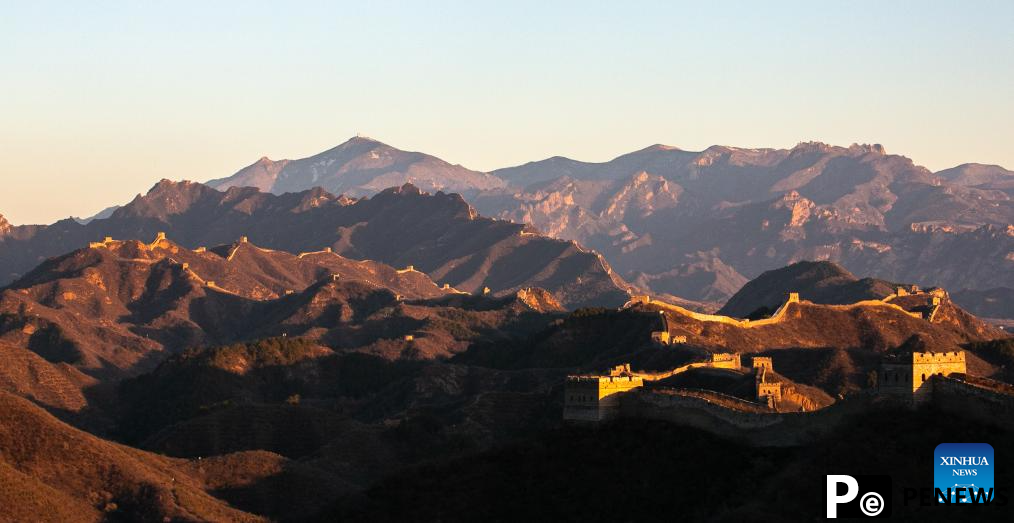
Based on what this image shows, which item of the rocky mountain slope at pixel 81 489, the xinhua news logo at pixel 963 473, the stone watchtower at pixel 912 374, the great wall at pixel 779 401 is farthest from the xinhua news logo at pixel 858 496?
the rocky mountain slope at pixel 81 489

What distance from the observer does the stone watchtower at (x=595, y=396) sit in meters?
145

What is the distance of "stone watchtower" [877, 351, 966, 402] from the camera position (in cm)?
12675

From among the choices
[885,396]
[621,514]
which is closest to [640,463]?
[621,514]

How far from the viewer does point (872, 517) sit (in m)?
114

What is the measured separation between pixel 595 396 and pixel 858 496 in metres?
30.0

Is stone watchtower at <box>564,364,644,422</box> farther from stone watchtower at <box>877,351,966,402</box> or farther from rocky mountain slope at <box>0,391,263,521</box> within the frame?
rocky mountain slope at <box>0,391,263,521</box>

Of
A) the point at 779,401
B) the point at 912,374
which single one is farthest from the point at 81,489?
the point at 912,374

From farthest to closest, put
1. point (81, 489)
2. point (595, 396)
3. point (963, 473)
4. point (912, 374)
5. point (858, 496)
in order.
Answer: point (81, 489) < point (595, 396) < point (912, 374) < point (858, 496) < point (963, 473)

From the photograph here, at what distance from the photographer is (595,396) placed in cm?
14500

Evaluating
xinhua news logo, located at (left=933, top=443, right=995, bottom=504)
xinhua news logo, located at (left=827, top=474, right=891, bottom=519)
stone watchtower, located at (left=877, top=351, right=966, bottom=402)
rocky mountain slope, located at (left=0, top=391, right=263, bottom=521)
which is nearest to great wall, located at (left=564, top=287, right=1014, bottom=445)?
stone watchtower, located at (left=877, top=351, right=966, bottom=402)

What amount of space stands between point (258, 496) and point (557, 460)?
199ft

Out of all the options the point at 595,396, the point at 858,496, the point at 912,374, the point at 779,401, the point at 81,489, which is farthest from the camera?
the point at 81,489

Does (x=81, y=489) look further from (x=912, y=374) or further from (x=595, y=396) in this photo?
(x=912, y=374)

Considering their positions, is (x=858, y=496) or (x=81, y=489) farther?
(x=81, y=489)
